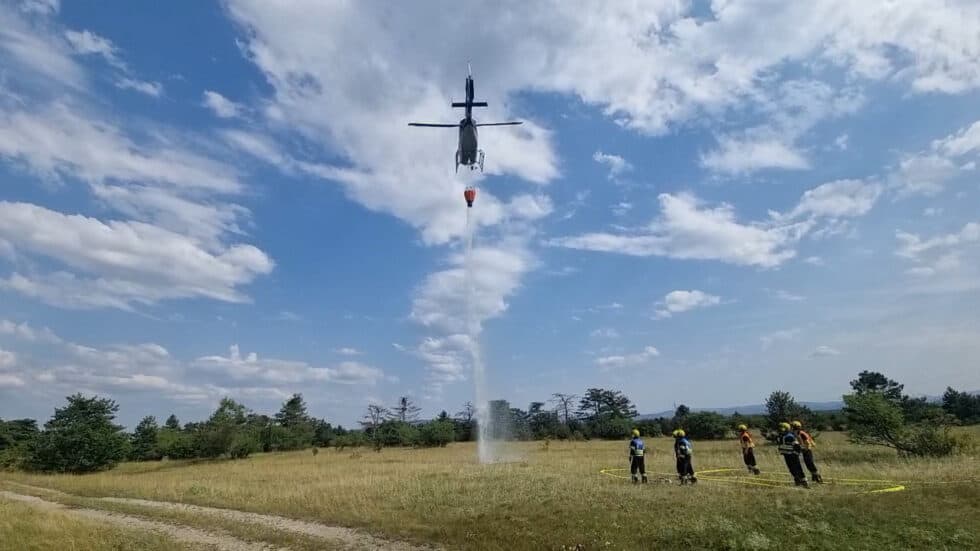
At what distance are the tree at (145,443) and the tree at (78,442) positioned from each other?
7.30m

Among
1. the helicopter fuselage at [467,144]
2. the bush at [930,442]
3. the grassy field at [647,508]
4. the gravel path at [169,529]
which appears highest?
the helicopter fuselage at [467,144]

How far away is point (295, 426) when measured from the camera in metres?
91.6

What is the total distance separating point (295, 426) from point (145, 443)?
1022 inches

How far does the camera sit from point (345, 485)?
1070 inches

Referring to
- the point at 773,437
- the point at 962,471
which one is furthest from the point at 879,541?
the point at 773,437

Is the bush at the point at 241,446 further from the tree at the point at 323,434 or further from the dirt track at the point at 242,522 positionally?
the dirt track at the point at 242,522

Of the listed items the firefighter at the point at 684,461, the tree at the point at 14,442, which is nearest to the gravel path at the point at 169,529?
the firefighter at the point at 684,461

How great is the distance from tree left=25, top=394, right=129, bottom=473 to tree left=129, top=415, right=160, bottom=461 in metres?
7.30

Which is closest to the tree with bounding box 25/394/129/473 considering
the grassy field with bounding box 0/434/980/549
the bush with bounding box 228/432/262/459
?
the bush with bounding box 228/432/262/459

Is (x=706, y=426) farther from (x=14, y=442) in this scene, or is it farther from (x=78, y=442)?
(x=14, y=442)

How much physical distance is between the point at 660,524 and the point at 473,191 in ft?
78.7

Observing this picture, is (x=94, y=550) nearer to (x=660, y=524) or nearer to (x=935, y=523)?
(x=660, y=524)

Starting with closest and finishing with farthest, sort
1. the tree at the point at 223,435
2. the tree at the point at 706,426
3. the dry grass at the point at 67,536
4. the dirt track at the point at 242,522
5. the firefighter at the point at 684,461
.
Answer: the dirt track at the point at 242,522 < the dry grass at the point at 67,536 < the firefighter at the point at 684,461 < the tree at the point at 223,435 < the tree at the point at 706,426

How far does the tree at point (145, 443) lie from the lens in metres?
64.4
